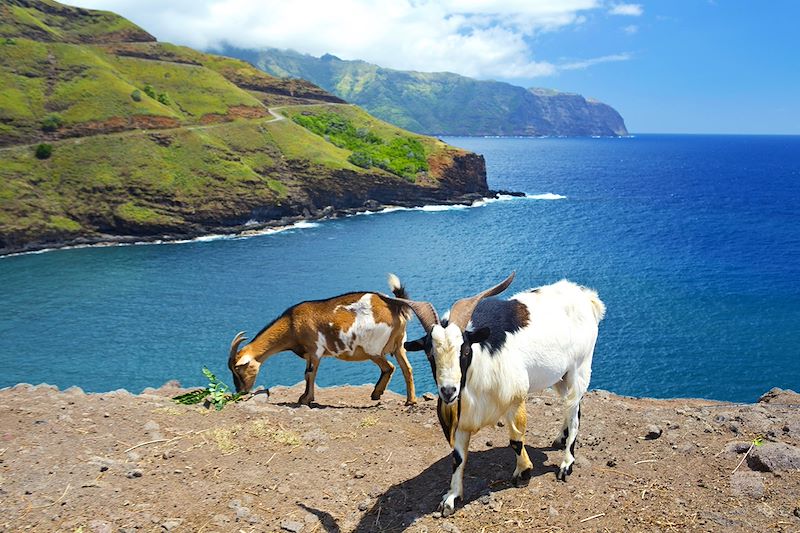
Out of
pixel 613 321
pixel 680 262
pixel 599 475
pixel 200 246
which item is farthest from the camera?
pixel 200 246

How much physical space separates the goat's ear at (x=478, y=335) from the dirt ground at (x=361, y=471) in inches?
103

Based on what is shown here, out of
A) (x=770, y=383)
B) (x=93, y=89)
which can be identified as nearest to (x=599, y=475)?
(x=770, y=383)

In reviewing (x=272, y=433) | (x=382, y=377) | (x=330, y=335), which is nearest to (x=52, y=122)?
(x=330, y=335)

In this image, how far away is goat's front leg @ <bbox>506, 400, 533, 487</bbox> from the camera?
352 inches

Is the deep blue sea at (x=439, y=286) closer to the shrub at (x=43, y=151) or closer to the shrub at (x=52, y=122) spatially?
the shrub at (x=43, y=151)

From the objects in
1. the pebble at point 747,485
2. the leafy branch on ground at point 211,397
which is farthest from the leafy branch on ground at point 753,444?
the leafy branch on ground at point 211,397

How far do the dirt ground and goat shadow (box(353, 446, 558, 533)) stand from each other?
3 cm

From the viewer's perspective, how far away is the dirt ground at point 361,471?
26.9 ft

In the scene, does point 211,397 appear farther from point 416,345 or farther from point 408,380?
point 416,345

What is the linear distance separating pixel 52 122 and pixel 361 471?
102816 mm

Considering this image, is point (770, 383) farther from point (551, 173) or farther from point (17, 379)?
point (551, 173)

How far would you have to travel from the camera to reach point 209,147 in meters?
99.3

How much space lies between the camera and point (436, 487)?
9297mm

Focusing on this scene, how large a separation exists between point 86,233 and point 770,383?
266ft
